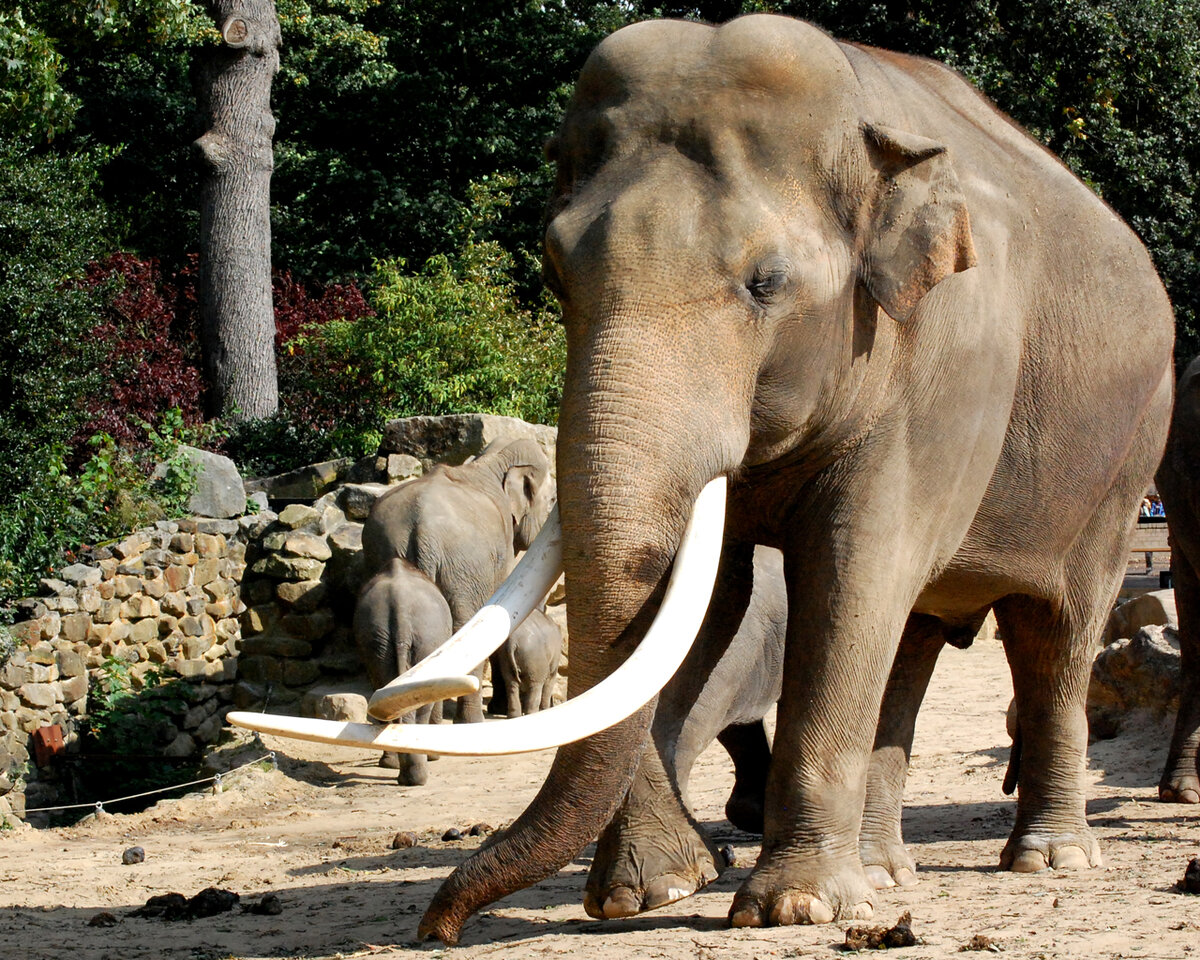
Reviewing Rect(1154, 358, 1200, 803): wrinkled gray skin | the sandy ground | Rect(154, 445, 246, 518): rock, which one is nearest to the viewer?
the sandy ground

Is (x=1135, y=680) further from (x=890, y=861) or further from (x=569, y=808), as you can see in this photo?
(x=569, y=808)

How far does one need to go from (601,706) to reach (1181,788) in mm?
4897

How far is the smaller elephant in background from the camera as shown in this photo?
1164 cm

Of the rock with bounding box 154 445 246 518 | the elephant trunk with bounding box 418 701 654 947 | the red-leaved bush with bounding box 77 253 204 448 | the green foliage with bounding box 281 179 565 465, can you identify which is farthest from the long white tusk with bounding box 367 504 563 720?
the red-leaved bush with bounding box 77 253 204 448

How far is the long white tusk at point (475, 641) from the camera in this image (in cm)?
339

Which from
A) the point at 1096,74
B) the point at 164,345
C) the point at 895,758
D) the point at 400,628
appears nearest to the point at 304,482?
the point at 400,628

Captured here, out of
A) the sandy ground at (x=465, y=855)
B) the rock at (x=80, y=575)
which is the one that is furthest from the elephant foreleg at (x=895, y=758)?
the rock at (x=80, y=575)

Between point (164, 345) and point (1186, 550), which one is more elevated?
point (164, 345)

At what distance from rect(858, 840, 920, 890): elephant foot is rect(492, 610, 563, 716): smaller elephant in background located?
6.15 metres

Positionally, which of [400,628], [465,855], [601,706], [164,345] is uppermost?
[164,345]

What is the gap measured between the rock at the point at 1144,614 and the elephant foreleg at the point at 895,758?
507 cm

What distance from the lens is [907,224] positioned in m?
4.54

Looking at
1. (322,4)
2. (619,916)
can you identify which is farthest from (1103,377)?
(322,4)

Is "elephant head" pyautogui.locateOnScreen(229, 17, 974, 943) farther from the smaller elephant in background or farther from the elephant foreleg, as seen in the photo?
the smaller elephant in background
